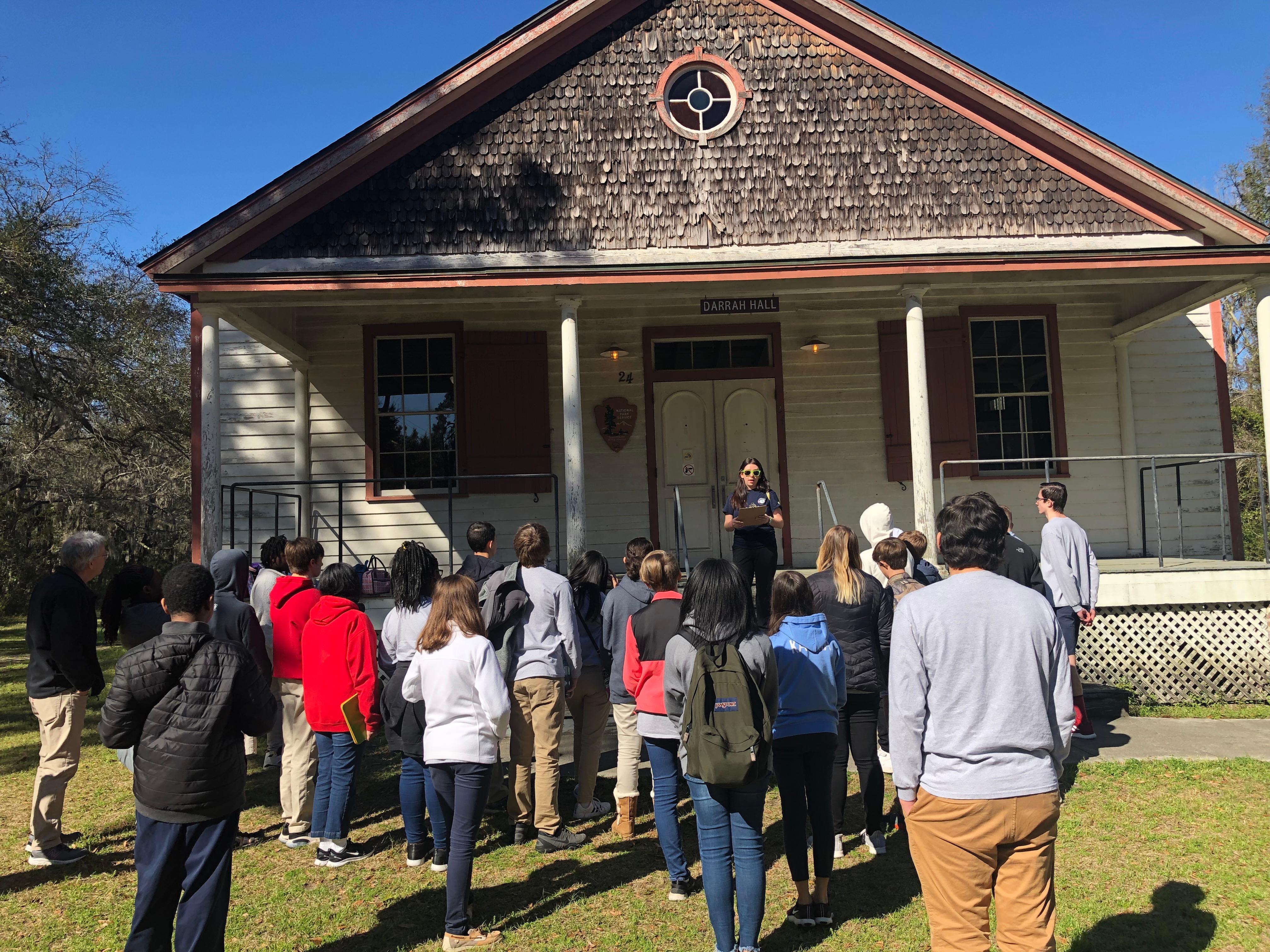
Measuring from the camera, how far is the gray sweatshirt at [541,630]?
5.13 metres

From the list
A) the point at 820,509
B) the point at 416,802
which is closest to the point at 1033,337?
the point at 820,509

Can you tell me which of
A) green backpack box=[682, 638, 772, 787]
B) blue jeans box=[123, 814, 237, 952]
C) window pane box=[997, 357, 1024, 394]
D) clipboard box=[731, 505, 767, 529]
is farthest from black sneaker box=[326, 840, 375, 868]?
window pane box=[997, 357, 1024, 394]

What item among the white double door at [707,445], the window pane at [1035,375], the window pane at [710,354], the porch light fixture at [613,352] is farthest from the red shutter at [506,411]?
the window pane at [1035,375]

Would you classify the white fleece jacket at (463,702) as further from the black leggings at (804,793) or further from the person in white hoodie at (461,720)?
the black leggings at (804,793)

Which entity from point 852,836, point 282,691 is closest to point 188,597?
point 282,691

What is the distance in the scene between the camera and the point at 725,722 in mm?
3570

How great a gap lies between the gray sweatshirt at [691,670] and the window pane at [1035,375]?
335 inches

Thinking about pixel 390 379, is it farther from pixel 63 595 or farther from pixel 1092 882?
pixel 1092 882

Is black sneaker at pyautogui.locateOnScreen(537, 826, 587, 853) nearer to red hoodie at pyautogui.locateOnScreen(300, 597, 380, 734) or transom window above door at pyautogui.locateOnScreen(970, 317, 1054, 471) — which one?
red hoodie at pyautogui.locateOnScreen(300, 597, 380, 734)

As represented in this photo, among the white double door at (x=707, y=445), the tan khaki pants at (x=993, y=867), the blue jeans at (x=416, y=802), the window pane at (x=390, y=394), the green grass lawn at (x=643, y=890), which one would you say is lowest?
the green grass lawn at (x=643, y=890)

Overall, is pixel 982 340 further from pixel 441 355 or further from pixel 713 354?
pixel 441 355

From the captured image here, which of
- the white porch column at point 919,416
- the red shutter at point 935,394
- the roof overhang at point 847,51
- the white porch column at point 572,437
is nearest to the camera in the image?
the white porch column at point 572,437

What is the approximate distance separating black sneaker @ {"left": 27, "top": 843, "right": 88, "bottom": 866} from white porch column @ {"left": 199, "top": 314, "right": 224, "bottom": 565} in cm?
338

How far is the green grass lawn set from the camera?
13.5 ft
